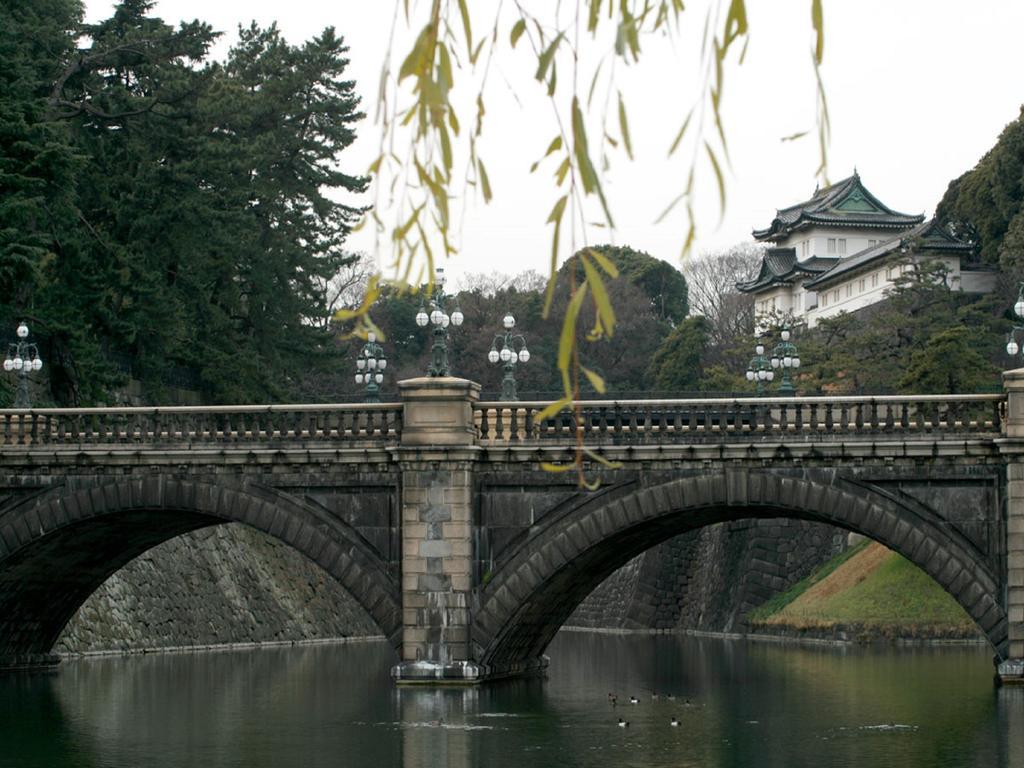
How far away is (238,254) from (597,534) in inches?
1184

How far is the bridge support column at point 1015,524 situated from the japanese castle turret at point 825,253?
60283 millimetres

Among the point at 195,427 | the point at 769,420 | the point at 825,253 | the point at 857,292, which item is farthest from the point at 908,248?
the point at 195,427

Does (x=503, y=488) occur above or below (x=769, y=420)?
below

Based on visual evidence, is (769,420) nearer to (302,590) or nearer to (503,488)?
(503,488)

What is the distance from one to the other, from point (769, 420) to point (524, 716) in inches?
301

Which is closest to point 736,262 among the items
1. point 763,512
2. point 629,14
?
point 763,512

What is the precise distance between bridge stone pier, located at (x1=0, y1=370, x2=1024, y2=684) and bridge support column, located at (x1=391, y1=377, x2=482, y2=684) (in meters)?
0.04

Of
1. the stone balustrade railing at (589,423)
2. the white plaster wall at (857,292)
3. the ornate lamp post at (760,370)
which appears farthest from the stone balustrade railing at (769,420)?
the white plaster wall at (857,292)

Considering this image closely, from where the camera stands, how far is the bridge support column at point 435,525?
36781 mm

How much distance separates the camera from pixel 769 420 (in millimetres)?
37406

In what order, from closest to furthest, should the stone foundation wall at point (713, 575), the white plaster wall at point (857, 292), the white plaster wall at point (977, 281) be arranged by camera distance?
the stone foundation wall at point (713, 575)
the white plaster wall at point (977, 281)
the white plaster wall at point (857, 292)

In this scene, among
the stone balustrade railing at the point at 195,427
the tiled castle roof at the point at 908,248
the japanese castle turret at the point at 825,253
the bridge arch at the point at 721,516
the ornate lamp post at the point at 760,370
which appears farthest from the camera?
the japanese castle turret at the point at 825,253

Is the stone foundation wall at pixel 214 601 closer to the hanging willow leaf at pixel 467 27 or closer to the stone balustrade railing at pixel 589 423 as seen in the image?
the stone balustrade railing at pixel 589 423

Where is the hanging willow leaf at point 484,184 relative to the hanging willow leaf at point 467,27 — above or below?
below
